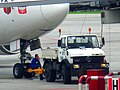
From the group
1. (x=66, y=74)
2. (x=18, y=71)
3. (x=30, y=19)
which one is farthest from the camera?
(x=18, y=71)

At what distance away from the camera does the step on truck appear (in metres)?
24.5

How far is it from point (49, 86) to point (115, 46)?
83.8 ft

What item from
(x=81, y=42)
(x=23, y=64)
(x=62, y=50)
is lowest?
(x=23, y=64)

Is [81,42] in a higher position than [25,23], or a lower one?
lower

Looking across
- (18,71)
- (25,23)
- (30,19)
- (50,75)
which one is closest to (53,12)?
(30,19)

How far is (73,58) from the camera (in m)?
24.6

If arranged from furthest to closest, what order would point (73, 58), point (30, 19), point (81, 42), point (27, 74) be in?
point (27, 74)
point (30, 19)
point (81, 42)
point (73, 58)

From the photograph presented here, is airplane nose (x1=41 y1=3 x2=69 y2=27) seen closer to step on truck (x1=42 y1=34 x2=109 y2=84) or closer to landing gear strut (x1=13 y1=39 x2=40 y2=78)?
step on truck (x1=42 y1=34 x2=109 y2=84)

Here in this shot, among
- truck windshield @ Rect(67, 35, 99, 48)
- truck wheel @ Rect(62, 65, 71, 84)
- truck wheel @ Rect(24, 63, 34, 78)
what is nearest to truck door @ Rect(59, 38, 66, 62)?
truck windshield @ Rect(67, 35, 99, 48)

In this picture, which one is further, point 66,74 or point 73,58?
point 73,58

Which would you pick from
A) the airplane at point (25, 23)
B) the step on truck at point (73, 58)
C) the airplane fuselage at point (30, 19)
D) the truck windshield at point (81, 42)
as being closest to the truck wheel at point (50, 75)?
the step on truck at point (73, 58)

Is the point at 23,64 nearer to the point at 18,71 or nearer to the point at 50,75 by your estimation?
→ the point at 18,71

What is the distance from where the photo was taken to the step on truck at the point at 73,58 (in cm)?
2445

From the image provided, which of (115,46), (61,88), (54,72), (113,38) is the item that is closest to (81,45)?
(54,72)
